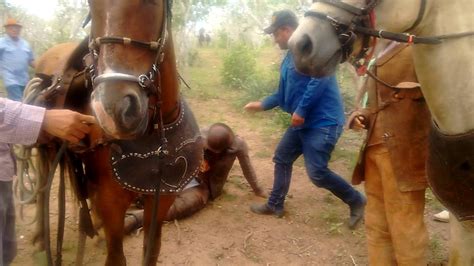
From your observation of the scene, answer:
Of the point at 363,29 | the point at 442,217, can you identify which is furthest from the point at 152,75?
the point at 442,217

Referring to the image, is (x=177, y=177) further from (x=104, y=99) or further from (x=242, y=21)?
(x=242, y=21)

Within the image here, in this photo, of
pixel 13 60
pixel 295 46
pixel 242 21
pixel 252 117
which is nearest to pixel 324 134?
pixel 295 46

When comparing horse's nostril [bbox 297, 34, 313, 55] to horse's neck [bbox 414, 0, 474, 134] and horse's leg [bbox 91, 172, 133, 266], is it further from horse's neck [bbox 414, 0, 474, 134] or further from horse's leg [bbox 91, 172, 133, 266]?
horse's leg [bbox 91, 172, 133, 266]

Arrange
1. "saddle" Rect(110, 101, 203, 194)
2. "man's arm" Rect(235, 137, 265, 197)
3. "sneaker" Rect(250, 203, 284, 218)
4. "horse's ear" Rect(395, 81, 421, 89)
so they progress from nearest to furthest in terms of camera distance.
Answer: "saddle" Rect(110, 101, 203, 194)
"horse's ear" Rect(395, 81, 421, 89)
"sneaker" Rect(250, 203, 284, 218)
"man's arm" Rect(235, 137, 265, 197)

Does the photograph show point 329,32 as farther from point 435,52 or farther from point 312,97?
point 312,97

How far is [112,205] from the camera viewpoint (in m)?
2.41

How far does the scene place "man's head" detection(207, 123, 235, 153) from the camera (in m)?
4.84

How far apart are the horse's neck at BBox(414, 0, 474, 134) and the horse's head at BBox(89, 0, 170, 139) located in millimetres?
1252

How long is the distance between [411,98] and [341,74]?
8.73 meters

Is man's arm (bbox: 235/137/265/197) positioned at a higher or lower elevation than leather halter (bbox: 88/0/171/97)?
lower

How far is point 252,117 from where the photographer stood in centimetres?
918

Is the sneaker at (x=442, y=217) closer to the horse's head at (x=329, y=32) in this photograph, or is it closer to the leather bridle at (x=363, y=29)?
the leather bridle at (x=363, y=29)

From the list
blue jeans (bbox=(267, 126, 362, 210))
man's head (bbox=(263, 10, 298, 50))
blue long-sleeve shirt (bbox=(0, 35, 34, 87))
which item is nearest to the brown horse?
blue jeans (bbox=(267, 126, 362, 210))

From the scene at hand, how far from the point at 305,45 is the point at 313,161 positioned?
8.21 feet
